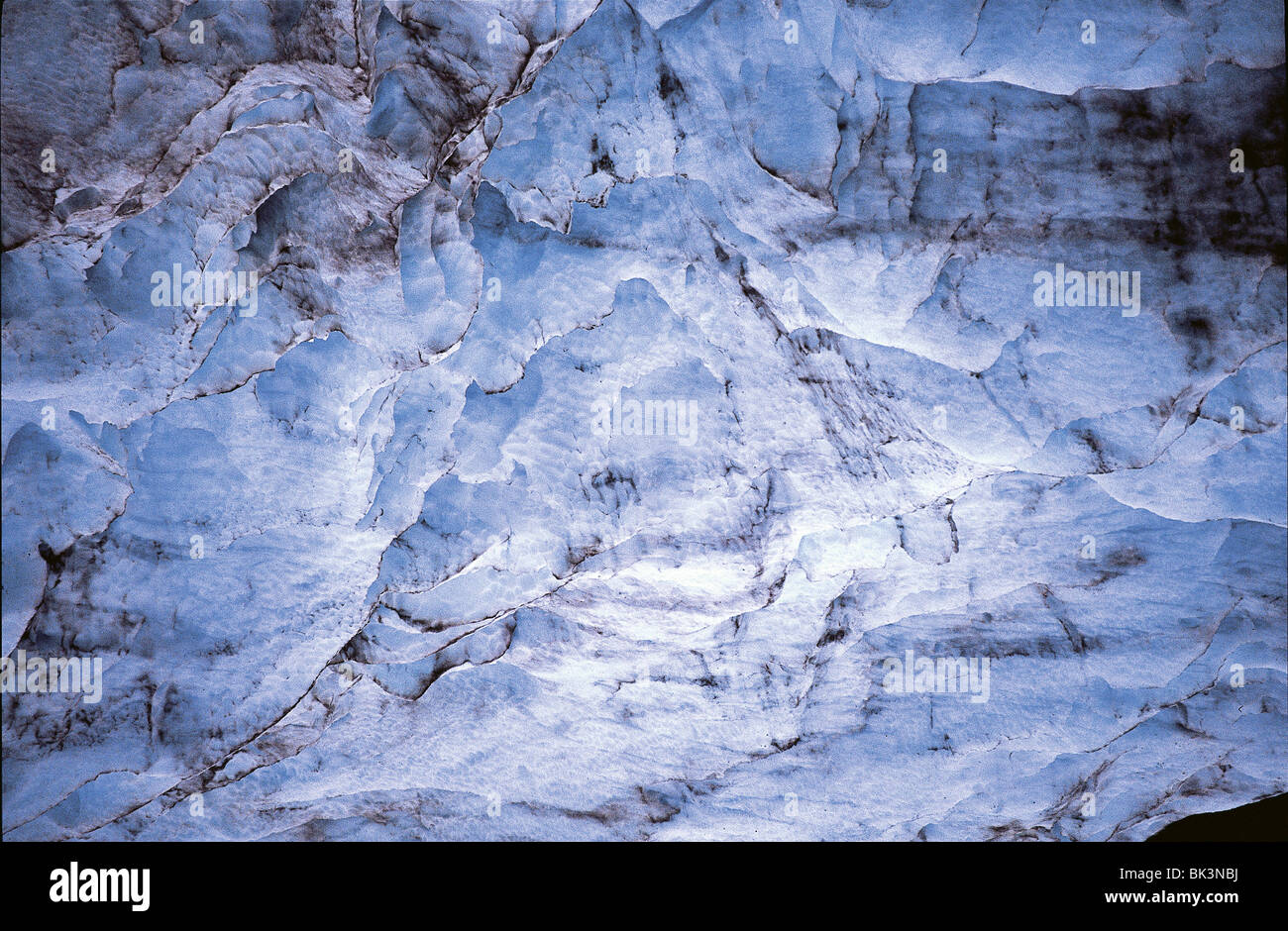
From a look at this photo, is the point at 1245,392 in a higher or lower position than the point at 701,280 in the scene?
lower

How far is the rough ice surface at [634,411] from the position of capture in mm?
2693

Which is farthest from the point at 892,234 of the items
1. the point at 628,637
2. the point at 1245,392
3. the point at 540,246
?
the point at 628,637

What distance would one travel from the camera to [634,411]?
3.44m

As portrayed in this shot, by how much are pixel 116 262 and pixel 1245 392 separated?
421 cm

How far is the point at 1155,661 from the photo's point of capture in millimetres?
3787

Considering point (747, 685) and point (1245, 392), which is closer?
point (1245, 392)

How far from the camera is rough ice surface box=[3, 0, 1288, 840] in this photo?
269 centimetres

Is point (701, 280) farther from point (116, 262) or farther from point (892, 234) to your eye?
point (116, 262)

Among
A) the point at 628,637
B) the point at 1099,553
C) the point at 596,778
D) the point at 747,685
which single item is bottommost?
the point at 596,778

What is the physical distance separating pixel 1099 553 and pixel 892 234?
1948 millimetres

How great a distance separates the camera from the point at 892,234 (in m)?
2.95

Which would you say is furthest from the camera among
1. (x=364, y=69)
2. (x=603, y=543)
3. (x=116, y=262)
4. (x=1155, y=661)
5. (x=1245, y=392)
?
(x=1155, y=661)

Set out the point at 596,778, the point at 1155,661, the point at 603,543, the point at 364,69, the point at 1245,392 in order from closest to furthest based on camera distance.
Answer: the point at 364,69 < the point at 1245,392 < the point at 603,543 < the point at 1155,661 < the point at 596,778

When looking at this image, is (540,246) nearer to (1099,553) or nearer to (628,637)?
(628,637)
